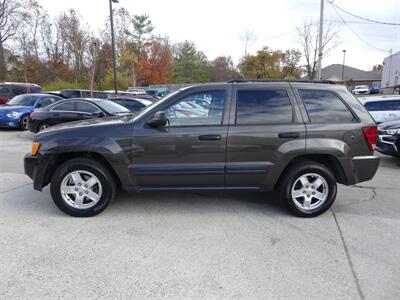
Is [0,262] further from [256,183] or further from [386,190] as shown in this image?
[386,190]

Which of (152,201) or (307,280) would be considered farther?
(152,201)

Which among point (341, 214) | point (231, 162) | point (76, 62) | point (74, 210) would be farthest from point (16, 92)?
point (76, 62)

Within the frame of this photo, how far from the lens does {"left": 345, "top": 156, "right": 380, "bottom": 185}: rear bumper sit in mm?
3791

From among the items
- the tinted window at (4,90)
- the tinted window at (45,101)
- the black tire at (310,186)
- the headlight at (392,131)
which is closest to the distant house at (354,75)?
the tinted window at (4,90)

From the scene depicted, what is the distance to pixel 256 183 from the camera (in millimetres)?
3830

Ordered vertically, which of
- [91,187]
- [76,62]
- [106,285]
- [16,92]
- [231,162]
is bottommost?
[106,285]

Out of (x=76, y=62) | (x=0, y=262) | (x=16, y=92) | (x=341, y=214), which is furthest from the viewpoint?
(x=76, y=62)

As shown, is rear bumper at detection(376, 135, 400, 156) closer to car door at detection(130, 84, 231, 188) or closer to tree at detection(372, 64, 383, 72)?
car door at detection(130, 84, 231, 188)

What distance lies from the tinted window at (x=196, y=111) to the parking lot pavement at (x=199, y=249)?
4.17ft

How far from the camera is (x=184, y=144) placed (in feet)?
12.0

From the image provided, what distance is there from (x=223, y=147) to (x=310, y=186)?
1.30 metres

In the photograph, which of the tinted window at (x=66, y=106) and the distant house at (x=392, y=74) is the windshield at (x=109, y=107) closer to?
the tinted window at (x=66, y=106)

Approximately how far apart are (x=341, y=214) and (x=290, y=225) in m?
0.88

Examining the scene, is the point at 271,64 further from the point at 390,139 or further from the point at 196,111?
the point at 196,111
